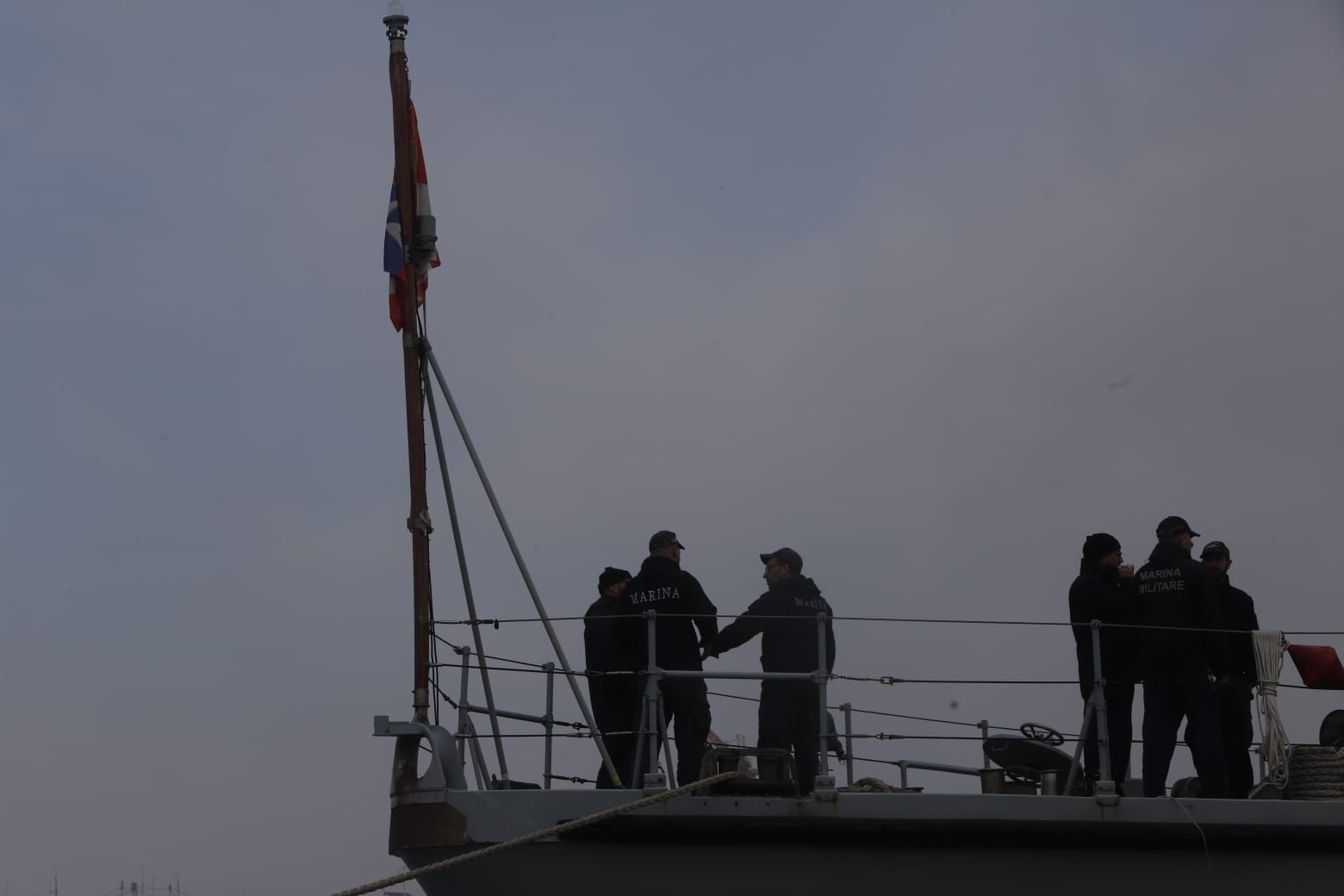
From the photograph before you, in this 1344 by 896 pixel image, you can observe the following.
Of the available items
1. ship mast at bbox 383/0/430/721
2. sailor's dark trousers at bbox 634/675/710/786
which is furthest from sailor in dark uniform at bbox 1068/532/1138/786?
ship mast at bbox 383/0/430/721

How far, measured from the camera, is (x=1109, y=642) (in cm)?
1083

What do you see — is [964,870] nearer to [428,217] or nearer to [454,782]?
[454,782]

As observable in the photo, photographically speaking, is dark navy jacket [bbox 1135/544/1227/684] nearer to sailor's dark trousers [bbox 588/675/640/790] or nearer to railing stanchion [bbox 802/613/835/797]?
railing stanchion [bbox 802/613/835/797]

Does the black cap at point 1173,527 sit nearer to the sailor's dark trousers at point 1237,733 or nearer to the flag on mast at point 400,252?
the sailor's dark trousers at point 1237,733

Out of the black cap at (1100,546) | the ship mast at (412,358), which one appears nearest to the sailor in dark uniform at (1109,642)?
the black cap at (1100,546)

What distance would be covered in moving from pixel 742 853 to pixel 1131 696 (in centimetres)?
278

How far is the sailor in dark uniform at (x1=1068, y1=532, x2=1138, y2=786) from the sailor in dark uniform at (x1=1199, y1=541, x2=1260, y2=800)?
0.53m

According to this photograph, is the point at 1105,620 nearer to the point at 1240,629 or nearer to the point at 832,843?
the point at 1240,629

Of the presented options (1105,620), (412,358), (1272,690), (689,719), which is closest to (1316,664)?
(1272,690)

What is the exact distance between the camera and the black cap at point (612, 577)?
1132cm

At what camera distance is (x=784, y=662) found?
33.8ft

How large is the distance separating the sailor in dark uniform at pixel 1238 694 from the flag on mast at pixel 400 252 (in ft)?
16.4

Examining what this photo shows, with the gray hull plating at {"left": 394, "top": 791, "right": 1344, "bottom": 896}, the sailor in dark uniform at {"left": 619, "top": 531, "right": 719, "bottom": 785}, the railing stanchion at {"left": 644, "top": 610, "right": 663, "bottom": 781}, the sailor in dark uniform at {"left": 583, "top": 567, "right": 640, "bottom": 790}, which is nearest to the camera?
the gray hull plating at {"left": 394, "top": 791, "right": 1344, "bottom": 896}

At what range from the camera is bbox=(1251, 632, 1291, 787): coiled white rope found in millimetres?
10359
